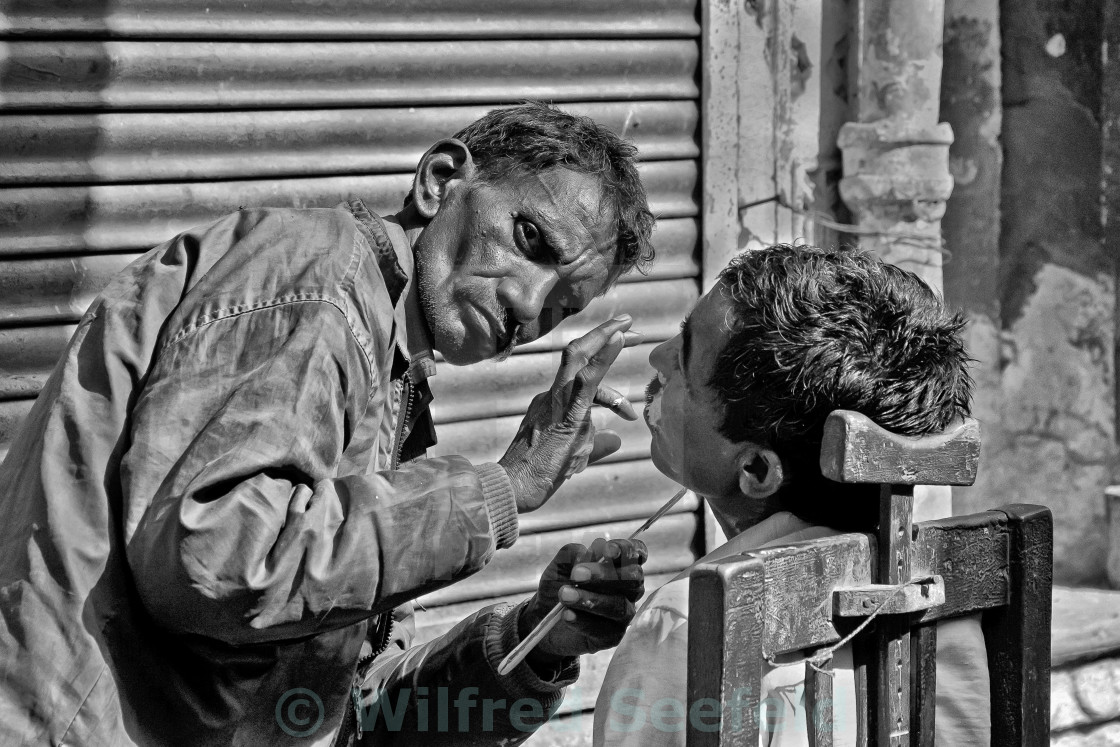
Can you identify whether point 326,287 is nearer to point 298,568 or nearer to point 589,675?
point 298,568

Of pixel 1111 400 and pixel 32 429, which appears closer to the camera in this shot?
pixel 32 429

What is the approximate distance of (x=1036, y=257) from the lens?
444cm

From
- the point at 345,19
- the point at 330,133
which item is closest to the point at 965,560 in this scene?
the point at 330,133

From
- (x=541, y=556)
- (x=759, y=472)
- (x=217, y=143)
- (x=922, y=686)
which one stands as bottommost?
(x=541, y=556)

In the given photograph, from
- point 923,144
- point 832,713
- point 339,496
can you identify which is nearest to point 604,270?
point 339,496

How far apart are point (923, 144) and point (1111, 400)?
47.8 inches

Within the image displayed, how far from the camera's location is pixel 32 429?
1881mm

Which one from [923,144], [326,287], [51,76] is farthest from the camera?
[923,144]

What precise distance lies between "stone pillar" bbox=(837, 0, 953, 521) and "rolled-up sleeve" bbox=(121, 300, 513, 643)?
2637 mm

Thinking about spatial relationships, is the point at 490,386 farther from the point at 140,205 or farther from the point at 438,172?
the point at 438,172

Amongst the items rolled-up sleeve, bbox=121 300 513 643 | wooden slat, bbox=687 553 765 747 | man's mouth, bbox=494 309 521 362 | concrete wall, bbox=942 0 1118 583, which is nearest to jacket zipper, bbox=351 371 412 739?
man's mouth, bbox=494 309 521 362

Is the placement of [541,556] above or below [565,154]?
below

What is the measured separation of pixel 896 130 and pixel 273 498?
2.96m

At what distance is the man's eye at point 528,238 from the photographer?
7.09 ft
